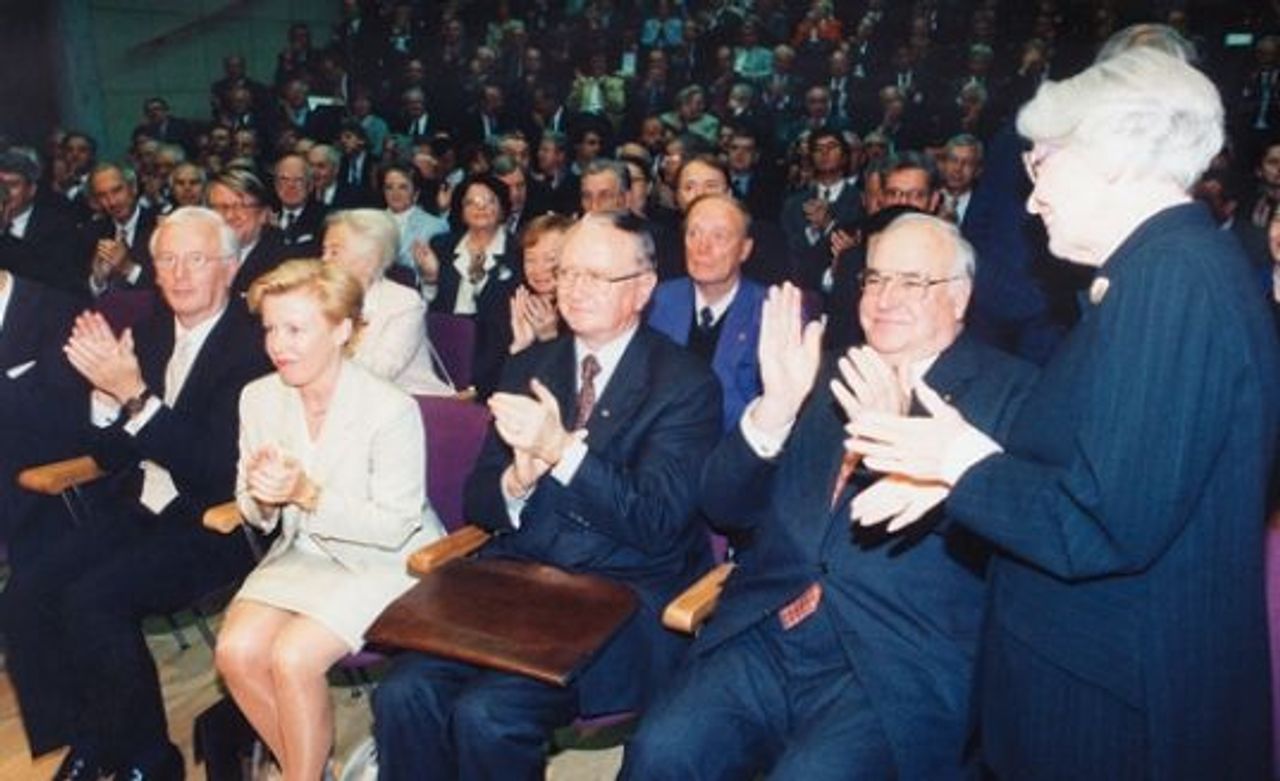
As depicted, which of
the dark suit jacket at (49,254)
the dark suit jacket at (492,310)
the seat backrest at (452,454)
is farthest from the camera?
the dark suit jacket at (49,254)

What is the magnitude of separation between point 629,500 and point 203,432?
4.63ft

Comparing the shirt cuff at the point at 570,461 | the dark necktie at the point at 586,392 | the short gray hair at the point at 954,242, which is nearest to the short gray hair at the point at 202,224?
the dark necktie at the point at 586,392

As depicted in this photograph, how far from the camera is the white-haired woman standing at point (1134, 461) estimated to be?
1.28 metres

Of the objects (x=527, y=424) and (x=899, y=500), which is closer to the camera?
(x=899, y=500)

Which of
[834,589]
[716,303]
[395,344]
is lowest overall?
[834,589]

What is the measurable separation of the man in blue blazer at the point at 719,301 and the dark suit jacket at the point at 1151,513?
1996 millimetres

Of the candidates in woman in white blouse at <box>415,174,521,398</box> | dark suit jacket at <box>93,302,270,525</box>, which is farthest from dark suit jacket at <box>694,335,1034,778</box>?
woman in white blouse at <box>415,174,521,398</box>

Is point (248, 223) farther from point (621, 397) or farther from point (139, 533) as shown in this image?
point (621, 397)

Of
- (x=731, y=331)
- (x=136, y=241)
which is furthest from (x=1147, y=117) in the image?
(x=136, y=241)

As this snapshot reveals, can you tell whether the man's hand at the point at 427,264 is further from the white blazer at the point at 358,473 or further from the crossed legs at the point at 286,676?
the crossed legs at the point at 286,676

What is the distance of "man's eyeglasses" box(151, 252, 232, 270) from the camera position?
9.86 ft

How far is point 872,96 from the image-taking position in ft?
27.9

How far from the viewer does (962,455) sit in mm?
1409

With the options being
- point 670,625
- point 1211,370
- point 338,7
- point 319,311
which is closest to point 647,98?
point 338,7
